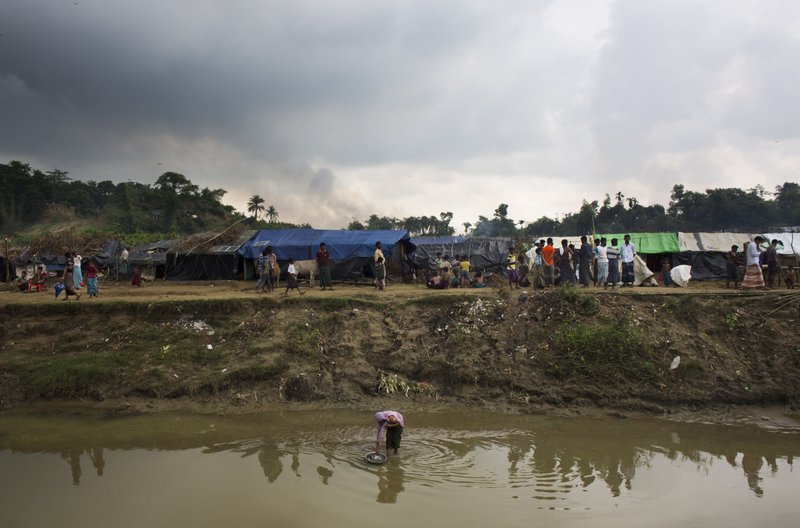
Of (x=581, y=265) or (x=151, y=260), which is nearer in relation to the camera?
(x=581, y=265)

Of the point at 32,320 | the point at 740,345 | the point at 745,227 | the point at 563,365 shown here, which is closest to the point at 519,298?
the point at 563,365

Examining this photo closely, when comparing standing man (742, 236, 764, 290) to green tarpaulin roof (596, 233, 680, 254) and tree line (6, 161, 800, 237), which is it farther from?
tree line (6, 161, 800, 237)

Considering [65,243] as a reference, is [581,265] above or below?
below

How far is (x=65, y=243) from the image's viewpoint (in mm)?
25156

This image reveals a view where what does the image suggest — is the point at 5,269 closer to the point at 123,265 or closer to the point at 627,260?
the point at 123,265

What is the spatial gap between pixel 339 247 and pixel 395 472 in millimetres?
13000

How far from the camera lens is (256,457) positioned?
762cm

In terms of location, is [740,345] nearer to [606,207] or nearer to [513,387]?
[513,387]

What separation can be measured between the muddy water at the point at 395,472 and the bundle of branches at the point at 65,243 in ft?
60.0

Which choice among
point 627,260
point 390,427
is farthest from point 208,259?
point 627,260

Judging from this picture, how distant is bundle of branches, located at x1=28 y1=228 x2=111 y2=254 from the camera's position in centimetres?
2450

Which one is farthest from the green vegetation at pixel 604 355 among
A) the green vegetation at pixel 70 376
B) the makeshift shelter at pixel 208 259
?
the makeshift shelter at pixel 208 259

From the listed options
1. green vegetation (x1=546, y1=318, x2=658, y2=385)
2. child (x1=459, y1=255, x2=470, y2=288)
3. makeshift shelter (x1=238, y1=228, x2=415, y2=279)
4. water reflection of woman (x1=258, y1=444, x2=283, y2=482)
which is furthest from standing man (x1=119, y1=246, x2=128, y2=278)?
green vegetation (x1=546, y1=318, x2=658, y2=385)

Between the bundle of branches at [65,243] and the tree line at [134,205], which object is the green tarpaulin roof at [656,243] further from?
the tree line at [134,205]
